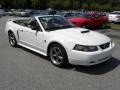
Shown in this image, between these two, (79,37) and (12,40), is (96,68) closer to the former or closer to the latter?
(79,37)

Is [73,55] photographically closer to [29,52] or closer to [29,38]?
[29,38]

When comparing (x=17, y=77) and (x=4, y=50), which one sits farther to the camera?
(x=4, y=50)

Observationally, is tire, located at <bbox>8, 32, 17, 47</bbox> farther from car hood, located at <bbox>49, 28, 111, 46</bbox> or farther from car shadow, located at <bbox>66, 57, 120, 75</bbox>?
car shadow, located at <bbox>66, 57, 120, 75</bbox>

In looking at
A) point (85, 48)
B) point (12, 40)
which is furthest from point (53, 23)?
point (12, 40)

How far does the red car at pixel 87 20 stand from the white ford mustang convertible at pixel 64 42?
7448 mm

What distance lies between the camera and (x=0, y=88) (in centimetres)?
409

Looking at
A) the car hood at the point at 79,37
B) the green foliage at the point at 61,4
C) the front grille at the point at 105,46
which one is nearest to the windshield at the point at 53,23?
the car hood at the point at 79,37

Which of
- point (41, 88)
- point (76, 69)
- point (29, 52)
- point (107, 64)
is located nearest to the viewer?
point (41, 88)

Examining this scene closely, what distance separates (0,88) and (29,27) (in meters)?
2.92

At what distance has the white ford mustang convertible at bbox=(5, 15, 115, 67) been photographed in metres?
4.79

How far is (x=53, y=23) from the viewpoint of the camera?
6.12 m

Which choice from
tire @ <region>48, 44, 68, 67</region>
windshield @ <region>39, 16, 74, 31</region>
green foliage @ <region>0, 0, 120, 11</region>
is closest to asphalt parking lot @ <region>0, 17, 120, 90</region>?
tire @ <region>48, 44, 68, 67</region>

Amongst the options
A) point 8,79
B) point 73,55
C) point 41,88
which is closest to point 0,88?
point 8,79

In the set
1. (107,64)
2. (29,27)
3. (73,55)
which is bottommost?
(107,64)
